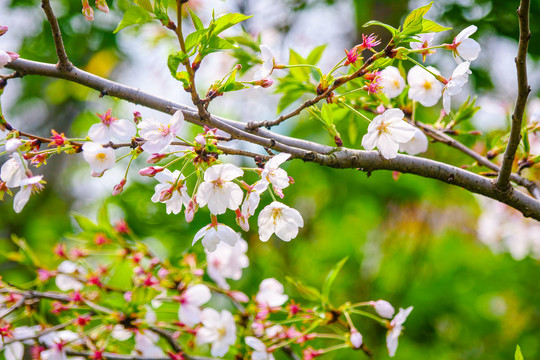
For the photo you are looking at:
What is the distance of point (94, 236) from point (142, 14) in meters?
0.96

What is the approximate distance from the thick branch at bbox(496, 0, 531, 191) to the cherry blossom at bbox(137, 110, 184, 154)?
1.74 feet

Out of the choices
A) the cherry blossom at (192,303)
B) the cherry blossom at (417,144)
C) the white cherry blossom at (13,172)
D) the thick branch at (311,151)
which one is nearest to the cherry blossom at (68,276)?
the cherry blossom at (192,303)

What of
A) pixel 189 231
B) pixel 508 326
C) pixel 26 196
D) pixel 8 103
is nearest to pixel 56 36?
pixel 26 196

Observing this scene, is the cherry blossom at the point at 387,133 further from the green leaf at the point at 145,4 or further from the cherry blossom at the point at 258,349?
the cherry blossom at the point at 258,349

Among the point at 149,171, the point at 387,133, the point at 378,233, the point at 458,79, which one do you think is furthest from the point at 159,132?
the point at 378,233

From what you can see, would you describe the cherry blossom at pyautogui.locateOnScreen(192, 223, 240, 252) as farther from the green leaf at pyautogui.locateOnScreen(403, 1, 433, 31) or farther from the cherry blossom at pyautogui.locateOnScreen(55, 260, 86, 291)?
the cherry blossom at pyautogui.locateOnScreen(55, 260, 86, 291)

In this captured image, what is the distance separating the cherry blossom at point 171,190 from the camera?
78 centimetres

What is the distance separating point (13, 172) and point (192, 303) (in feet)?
2.03

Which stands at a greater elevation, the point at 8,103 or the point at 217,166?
the point at 217,166

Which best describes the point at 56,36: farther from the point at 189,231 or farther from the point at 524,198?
the point at 189,231

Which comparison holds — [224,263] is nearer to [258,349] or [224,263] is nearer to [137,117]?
[258,349]

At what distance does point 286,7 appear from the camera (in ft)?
8.38

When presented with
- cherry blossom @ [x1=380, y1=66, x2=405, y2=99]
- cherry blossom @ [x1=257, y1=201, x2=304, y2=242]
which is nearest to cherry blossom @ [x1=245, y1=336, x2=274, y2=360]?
cherry blossom @ [x1=257, y1=201, x2=304, y2=242]

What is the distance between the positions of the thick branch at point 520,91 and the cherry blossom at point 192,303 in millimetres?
791
